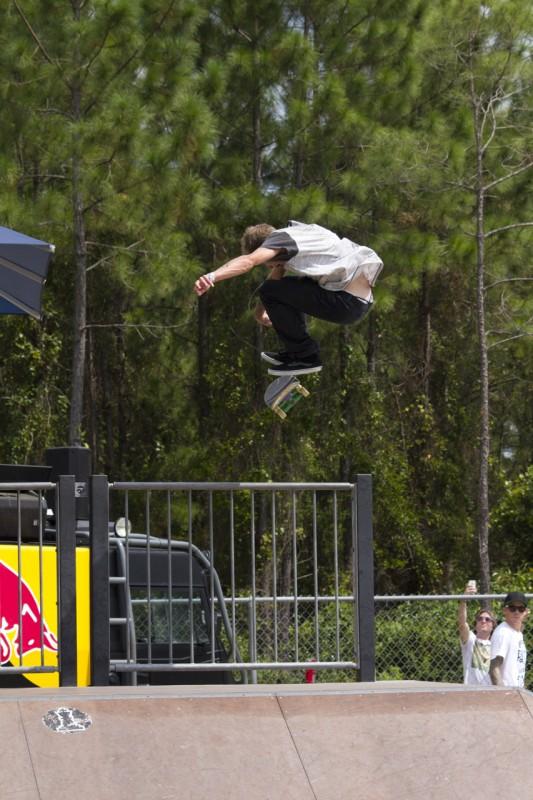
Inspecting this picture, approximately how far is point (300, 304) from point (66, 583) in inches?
83.4

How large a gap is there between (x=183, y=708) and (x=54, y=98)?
15.5 metres

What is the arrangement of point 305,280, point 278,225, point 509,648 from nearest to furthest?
point 305,280 → point 509,648 → point 278,225

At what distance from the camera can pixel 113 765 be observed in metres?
5.83

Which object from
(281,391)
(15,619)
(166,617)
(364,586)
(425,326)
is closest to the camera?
(364,586)

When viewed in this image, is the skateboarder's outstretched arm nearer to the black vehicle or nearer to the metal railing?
the metal railing

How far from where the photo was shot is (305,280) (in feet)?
24.6

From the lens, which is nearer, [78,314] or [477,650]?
[477,650]

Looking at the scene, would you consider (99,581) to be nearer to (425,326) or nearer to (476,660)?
(476,660)

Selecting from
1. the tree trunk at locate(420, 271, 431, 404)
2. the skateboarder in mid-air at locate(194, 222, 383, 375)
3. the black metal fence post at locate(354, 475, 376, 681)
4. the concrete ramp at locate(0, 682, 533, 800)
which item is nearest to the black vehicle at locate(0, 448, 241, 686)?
the concrete ramp at locate(0, 682, 533, 800)

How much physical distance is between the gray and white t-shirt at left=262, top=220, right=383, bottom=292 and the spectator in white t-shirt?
3657mm

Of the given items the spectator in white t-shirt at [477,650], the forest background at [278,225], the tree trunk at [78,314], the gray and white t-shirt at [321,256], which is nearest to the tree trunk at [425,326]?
the forest background at [278,225]

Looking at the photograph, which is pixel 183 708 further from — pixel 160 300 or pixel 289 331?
pixel 160 300

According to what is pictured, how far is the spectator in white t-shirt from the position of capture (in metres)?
9.87

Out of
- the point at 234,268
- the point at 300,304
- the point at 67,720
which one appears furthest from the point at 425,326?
the point at 67,720
